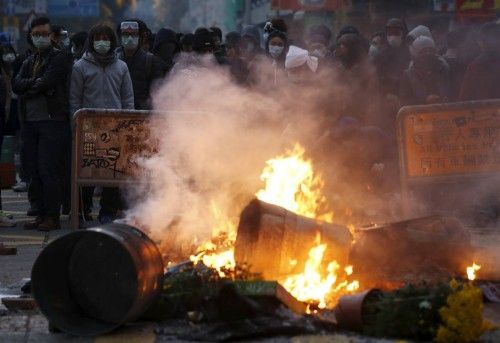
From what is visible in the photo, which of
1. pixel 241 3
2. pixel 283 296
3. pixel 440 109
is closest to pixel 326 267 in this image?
pixel 283 296

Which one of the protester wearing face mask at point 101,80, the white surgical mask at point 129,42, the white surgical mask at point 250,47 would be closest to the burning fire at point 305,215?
the protester wearing face mask at point 101,80

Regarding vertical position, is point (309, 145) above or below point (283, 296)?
above

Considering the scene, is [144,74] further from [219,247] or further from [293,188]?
[219,247]

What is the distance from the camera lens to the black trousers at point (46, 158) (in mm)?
13305

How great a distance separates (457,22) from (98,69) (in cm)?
1161

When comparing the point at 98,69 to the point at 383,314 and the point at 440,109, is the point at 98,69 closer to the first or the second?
the point at 440,109

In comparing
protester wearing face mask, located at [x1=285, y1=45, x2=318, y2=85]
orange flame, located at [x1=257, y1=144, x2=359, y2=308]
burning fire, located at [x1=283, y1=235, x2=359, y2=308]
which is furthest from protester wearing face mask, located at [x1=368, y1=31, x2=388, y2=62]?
burning fire, located at [x1=283, y1=235, x2=359, y2=308]

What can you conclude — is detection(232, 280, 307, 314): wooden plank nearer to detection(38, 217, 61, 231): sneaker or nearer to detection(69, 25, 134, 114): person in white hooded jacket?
detection(38, 217, 61, 231): sneaker

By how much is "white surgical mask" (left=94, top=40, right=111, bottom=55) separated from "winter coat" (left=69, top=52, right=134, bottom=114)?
13 cm

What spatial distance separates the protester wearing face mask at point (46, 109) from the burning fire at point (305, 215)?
400 cm

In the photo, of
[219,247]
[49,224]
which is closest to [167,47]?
[49,224]

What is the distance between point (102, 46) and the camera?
13297 millimetres

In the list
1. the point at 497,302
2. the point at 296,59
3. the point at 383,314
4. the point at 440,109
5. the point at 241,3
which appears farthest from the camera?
the point at 241,3

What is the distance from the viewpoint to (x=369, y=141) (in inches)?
538
